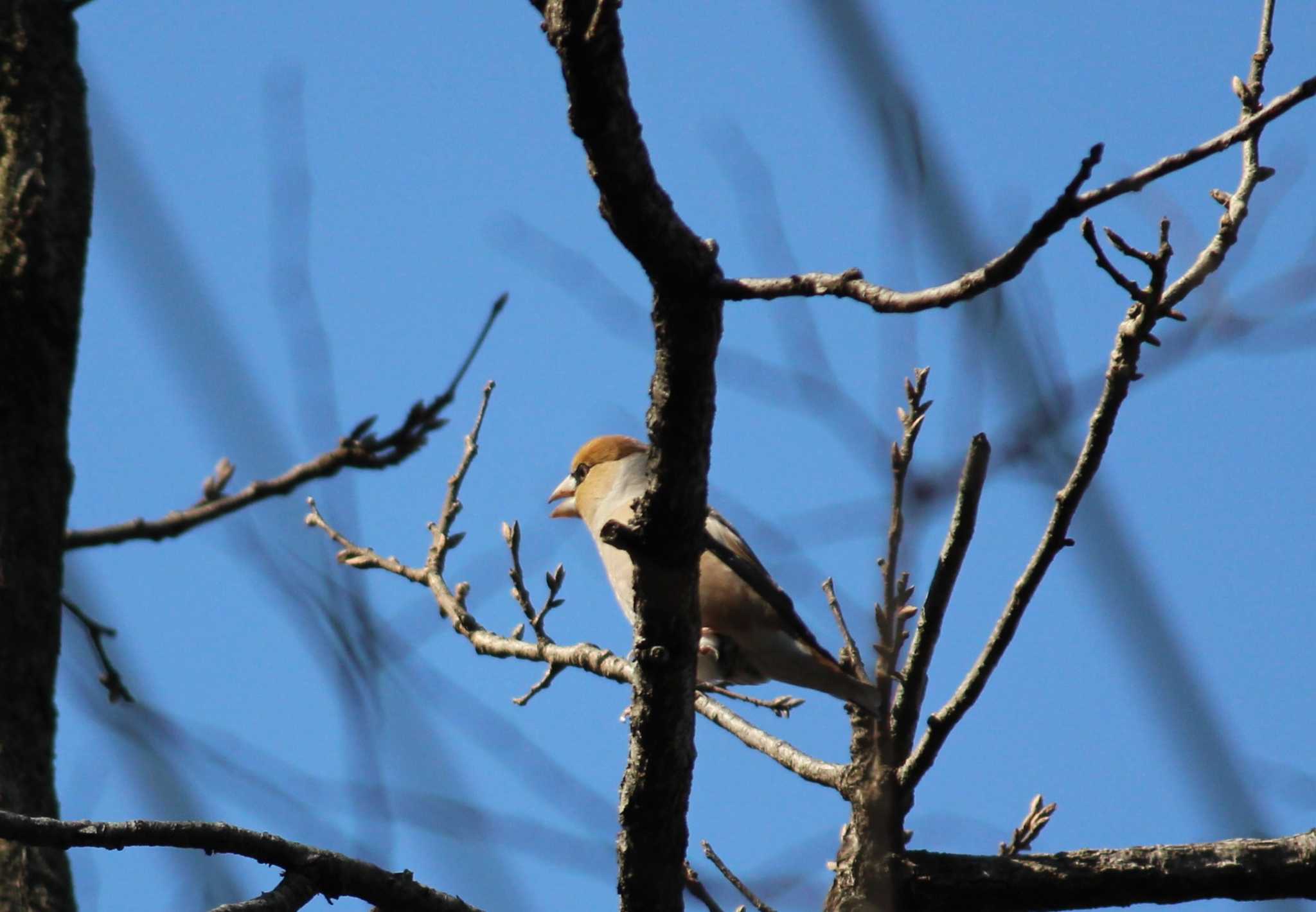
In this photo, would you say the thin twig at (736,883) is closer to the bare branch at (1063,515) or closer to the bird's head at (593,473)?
the bare branch at (1063,515)

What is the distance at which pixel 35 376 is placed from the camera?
406 centimetres

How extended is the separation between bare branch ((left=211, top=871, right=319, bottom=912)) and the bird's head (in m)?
3.79

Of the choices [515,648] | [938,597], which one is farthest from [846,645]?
[515,648]

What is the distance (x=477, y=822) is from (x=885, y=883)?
4.09ft

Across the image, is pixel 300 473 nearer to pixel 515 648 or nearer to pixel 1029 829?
pixel 515 648

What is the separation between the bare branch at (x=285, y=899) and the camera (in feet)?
7.38

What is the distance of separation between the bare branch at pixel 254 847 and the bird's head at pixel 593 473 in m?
3.58

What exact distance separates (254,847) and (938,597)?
127 centimetres

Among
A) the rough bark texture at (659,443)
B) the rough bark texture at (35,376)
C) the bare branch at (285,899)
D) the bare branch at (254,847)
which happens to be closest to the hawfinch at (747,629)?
the rough bark texture at (659,443)

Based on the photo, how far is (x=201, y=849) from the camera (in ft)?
7.20

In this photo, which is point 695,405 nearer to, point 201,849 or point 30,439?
point 201,849

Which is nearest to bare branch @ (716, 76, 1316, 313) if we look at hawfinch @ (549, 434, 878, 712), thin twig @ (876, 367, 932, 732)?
thin twig @ (876, 367, 932, 732)

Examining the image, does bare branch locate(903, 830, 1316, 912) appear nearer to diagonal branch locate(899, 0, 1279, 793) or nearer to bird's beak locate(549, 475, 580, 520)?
diagonal branch locate(899, 0, 1279, 793)

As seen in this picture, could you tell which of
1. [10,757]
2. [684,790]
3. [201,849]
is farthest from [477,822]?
[10,757]
